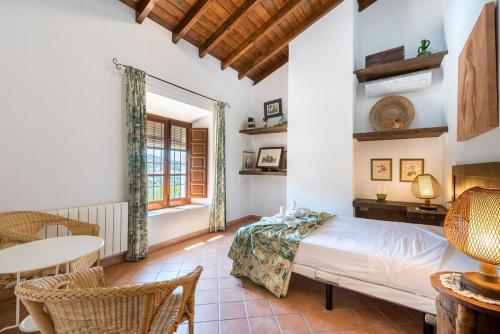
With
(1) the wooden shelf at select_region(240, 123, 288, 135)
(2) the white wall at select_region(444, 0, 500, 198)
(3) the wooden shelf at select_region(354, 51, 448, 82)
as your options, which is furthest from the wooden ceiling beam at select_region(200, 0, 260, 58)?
(2) the white wall at select_region(444, 0, 500, 198)

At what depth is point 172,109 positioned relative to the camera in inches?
146

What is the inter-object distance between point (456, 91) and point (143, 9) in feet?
12.8

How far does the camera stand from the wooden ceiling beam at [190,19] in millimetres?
2942

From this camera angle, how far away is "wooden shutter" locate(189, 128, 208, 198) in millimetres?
4188

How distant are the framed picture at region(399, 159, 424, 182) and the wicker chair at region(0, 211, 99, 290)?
4094 millimetres

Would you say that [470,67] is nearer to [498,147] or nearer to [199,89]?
[498,147]

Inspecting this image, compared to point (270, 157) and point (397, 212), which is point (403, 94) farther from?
point (270, 157)

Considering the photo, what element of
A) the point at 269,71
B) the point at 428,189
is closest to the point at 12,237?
the point at 428,189

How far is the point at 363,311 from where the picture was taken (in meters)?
1.89

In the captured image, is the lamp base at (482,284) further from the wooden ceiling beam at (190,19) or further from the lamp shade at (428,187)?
the wooden ceiling beam at (190,19)

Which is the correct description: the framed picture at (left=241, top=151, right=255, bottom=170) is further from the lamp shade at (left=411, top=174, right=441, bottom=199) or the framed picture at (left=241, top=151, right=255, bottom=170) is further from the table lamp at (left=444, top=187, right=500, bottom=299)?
the table lamp at (left=444, top=187, right=500, bottom=299)

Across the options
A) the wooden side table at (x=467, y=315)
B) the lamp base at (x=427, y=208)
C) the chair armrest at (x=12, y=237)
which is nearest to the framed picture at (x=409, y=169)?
the lamp base at (x=427, y=208)

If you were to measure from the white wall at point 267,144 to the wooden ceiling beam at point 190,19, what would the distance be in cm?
217

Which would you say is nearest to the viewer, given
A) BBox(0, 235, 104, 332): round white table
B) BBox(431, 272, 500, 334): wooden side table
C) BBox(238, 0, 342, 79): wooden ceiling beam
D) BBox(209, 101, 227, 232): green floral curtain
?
BBox(431, 272, 500, 334): wooden side table
